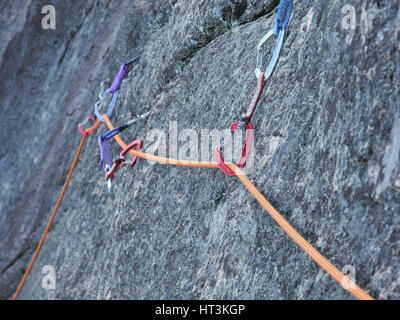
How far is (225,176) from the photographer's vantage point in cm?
256

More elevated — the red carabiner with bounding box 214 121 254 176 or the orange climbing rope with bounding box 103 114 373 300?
the red carabiner with bounding box 214 121 254 176

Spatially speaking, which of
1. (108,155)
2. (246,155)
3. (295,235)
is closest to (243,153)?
(246,155)

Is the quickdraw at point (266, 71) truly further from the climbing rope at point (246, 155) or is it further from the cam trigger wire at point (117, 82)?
the cam trigger wire at point (117, 82)

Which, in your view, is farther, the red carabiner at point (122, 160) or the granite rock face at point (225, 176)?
the red carabiner at point (122, 160)

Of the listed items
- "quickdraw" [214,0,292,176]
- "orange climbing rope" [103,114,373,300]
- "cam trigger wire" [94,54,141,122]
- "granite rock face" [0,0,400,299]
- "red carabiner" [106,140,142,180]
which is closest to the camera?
"orange climbing rope" [103,114,373,300]

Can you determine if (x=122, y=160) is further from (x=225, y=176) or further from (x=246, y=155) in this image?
(x=246, y=155)

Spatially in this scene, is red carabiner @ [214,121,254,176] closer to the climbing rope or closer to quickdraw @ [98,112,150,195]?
the climbing rope

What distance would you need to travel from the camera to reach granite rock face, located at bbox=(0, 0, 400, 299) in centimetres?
177

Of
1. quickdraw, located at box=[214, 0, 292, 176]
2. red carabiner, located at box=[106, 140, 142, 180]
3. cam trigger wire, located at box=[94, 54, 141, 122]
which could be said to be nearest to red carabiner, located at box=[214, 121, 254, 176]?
quickdraw, located at box=[214, 0, 292, 176]

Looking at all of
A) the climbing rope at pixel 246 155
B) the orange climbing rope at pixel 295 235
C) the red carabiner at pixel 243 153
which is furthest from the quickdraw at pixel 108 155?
the red carabiner at pixel 243 153

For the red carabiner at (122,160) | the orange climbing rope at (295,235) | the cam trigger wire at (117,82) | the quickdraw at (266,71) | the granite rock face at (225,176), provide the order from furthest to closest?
the cam trigger wire at (117,82) → the red carabiner at (122,160) → the quickdraw at (266,71) → the granite rock face at (225,176) → the orange climbing rope at (295,235)

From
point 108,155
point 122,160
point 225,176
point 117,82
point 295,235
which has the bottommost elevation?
point 295,235

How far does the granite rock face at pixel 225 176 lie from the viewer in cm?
177

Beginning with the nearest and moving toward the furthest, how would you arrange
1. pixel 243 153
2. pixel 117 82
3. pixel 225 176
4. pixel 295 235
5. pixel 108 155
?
pixel 295 235, pixel 243 153, pixel 225 176, pixel 108 155, pixel 117 82
